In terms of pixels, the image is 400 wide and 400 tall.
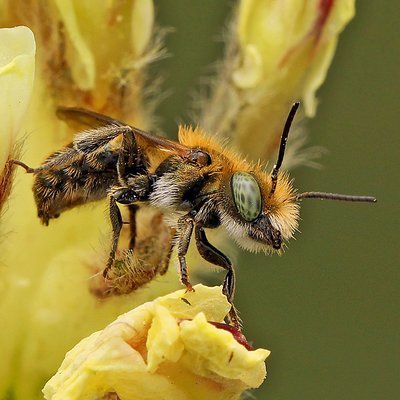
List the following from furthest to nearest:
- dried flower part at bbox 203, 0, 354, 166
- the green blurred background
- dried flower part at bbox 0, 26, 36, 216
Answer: the green blurred background, dried flower part at bbox 203, 0, 354, 166, dried flower part at bbox 0, 26, 36, 216

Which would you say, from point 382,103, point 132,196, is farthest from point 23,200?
point 382,103

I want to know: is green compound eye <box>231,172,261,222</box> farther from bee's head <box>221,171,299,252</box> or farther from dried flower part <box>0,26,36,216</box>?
dried flower part <box>0,26,36,216</box>

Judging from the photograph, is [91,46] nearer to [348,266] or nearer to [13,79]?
[13,79]

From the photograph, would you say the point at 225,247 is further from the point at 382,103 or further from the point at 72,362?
the point at 382,103

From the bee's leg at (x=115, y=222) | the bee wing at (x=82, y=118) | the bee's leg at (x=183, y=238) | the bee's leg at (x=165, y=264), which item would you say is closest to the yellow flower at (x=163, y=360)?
the bee's leg at (x=183, y=238)

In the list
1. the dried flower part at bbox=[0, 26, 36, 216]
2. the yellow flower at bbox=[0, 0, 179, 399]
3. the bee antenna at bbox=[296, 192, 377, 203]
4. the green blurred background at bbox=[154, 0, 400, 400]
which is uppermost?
the dried flower part at bbox=[0, 26, 36, 216]

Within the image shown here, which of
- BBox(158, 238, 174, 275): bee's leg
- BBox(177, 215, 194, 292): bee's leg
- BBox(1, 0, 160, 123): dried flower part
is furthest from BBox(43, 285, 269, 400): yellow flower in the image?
BBox(1, 0, 160, 123): dried flower part
